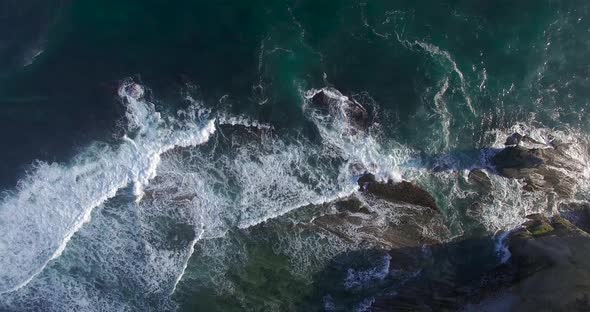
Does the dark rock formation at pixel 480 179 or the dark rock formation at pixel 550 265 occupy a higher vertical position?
the dark rock formation at pixel 480 179

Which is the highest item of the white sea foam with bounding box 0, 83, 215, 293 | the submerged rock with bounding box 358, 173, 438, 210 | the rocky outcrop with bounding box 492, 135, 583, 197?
the rocky outcrop with bounding box 492, 135, 583, 197

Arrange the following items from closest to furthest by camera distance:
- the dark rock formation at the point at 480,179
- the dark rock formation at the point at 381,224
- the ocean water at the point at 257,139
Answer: the dark rock formation at the point at 381,224 < the ocean water at the point at 257,139 < the dark rock formation at the point at 480,179

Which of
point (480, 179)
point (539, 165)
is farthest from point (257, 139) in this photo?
point (539, 165)

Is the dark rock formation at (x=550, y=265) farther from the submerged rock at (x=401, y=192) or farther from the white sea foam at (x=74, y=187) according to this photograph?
the white sea foam at (x=74, y=187)

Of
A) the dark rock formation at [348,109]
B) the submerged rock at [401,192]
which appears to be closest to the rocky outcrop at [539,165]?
the submerged rock at [401,192]

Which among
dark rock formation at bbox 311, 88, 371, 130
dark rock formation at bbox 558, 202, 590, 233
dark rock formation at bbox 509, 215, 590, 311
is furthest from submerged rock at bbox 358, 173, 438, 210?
dark rock formation at bbox 558, 202, 590, 233

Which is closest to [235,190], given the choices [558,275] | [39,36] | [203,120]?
[203,120]

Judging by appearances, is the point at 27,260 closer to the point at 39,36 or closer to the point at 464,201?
the point at 39,36

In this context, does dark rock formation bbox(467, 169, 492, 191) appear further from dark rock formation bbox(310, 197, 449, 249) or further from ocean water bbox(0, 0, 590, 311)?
dark rock formation bbox(310, 197, 449, 249)
